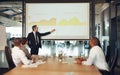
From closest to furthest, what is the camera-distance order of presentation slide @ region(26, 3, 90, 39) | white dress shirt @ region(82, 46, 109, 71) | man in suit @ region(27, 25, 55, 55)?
white dress shirt @ region(82, 46, 109, 71)
man in suit @ region(27, 25, 55, 55)
presentation slide @ region(26, 3, 90, 39)

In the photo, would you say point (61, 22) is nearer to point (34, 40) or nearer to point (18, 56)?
point (34, 40)

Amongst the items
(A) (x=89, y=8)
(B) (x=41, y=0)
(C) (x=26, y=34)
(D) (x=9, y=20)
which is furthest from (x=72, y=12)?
(D) (x=9, y=20)

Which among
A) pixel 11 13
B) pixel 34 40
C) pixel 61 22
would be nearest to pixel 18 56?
pixel 34 40

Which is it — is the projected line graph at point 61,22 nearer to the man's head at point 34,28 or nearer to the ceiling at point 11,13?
the man's head at point 34,28

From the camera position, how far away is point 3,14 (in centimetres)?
810

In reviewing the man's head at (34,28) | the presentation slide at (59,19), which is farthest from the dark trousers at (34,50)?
the man's head at (34,28)

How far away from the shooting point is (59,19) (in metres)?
7.80

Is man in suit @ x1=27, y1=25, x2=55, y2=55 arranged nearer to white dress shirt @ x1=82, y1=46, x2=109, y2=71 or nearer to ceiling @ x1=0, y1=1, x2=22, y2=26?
ceiling @ x1=0, y1=1, x2=22, y2=26

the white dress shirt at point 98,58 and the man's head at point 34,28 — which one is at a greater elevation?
the man's head at point 34,28

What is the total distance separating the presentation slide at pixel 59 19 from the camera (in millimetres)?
7719

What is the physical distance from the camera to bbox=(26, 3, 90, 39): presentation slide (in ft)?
25.3

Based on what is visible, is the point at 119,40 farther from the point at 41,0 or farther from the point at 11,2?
the point at 11,2

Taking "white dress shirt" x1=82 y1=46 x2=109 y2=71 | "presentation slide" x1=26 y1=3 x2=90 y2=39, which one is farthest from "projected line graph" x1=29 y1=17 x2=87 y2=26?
"white dress shirt" x1=82 y1=46 x2=109 y2=71

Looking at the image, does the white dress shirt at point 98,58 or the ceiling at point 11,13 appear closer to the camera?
the white dress shirt at point 98,58
